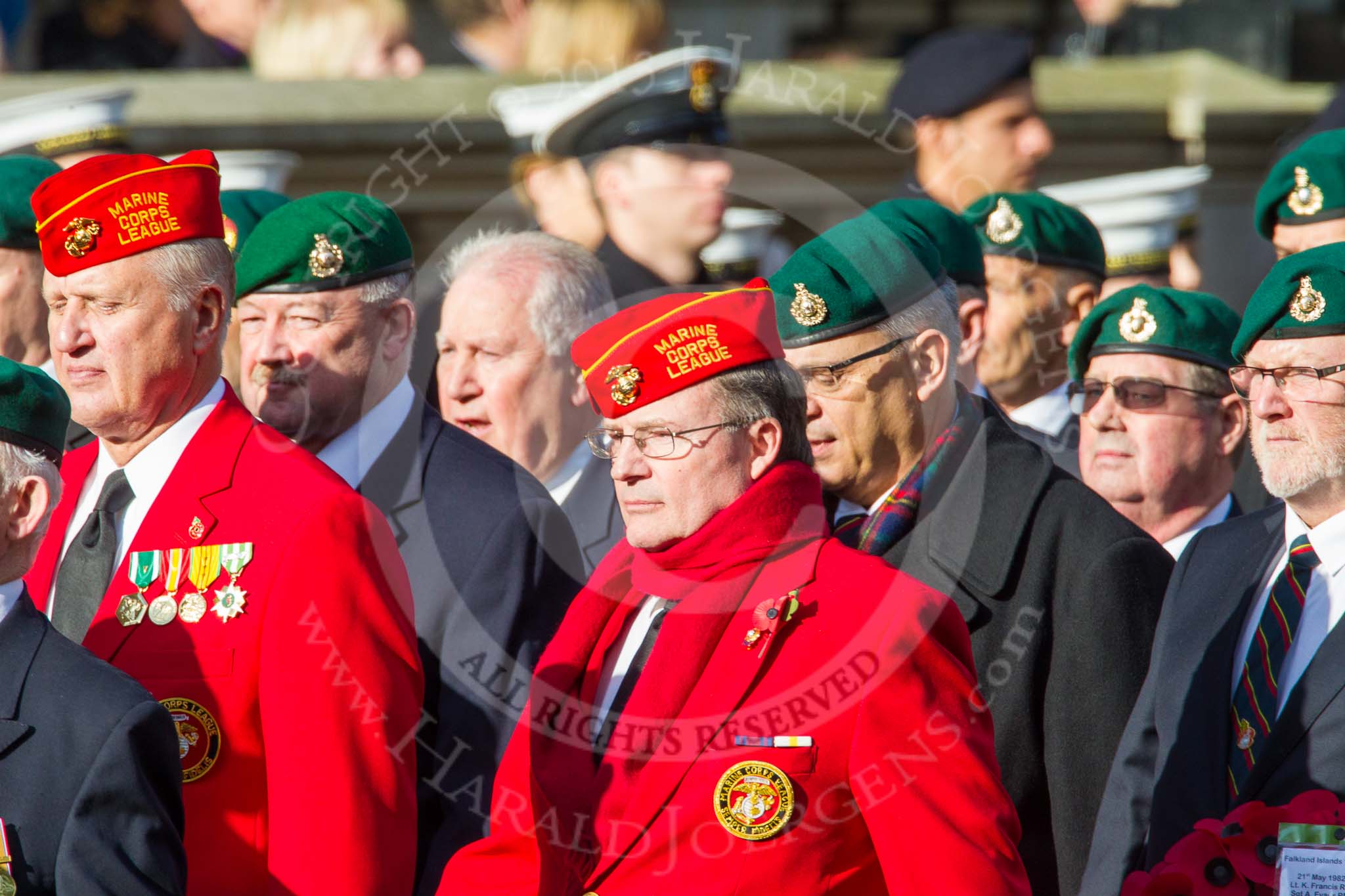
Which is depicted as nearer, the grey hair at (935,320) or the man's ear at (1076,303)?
the grey hair at (935,320)

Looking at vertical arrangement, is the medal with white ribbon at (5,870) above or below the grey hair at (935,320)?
below

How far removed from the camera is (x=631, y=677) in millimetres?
4055

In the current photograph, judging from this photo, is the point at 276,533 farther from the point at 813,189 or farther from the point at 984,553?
the point at 813,189

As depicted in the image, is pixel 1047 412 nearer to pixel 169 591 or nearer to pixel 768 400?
pixel 768 400

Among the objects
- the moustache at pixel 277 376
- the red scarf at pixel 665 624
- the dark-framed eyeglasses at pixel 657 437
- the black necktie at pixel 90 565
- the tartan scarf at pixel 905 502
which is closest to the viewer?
the red scarf at pixel 665 624

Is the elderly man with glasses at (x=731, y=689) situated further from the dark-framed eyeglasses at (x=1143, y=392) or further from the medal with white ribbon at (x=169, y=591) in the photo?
the dark-framed eyeglasses at (x=1143, y=392)

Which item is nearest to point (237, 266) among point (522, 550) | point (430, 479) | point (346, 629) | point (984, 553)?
point (430, 479)

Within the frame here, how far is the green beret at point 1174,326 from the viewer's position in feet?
17.8

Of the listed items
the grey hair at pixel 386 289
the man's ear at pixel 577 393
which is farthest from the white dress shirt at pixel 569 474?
the grey hair at pixel 386 289

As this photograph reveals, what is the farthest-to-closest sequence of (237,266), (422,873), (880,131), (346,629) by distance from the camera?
(880,131)
(237,266)
(422,873)
(346,629)

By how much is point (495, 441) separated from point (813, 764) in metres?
2.05

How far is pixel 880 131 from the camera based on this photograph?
9320mm

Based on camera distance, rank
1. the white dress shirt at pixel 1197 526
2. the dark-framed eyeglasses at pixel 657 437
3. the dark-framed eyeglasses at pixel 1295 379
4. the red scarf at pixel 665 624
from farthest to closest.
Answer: the white dress shirt at pixel 1197 526
the dark-framed eyeglasses at pixel 1295 379
the dark-framed eyeglasses at pixel 657 437
the red scarf at pixel 665 624

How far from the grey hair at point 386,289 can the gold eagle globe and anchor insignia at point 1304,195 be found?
2.50 metres
